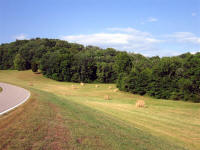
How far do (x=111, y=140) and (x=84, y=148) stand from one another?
1.59 metres

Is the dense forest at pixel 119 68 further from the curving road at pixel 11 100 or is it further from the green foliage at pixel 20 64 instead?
the curving road at pixel 11 100

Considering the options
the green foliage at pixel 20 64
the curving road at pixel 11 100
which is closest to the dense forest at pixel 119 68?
the green foliage at pixel 20 64

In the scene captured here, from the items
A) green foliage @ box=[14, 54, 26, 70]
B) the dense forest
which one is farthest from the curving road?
green foliage @ box=[14, 54, 26, 70]

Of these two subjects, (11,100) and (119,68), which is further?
(119,68)

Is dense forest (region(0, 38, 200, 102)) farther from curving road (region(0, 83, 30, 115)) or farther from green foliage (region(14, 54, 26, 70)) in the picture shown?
curving road (region(0, 83, 30, 115))

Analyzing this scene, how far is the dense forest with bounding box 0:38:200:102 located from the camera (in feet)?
116

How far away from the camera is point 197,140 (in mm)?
11227

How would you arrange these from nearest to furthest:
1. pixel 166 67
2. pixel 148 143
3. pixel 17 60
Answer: pixel 148 143 → pixel 166 67 → pixel 17 60

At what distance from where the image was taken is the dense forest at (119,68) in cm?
3547

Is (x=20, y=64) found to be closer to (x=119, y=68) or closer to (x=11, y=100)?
(x=119, y=68)

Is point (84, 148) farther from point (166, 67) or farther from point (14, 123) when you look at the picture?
point (166, 67)

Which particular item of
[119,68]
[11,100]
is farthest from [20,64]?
[11,100]

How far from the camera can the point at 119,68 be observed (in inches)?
2195

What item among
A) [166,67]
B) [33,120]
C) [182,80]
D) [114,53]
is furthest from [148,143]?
[114,53]
